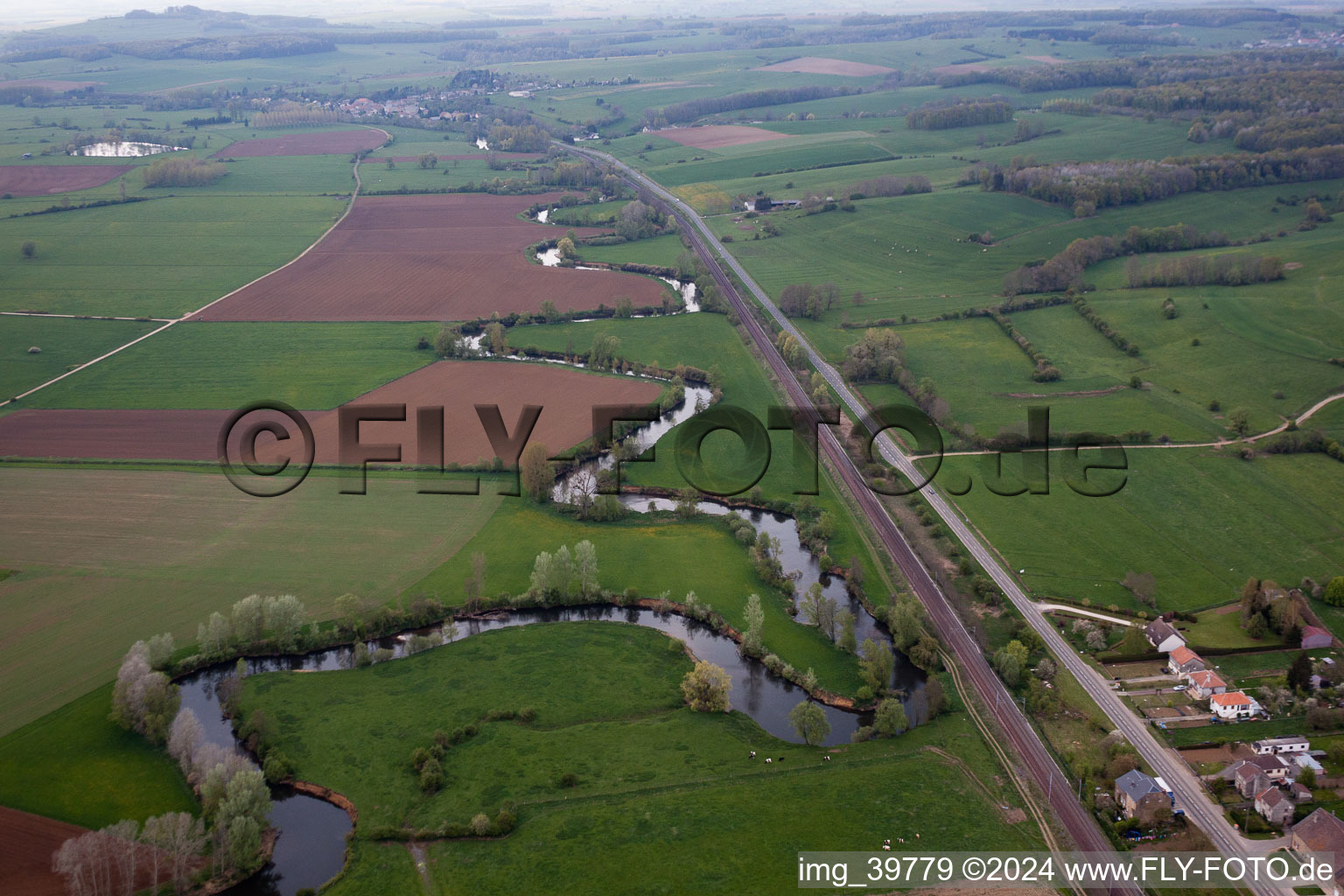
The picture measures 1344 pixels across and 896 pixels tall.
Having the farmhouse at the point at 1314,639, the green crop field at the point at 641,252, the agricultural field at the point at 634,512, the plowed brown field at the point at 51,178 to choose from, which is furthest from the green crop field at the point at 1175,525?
the plowed brown field at the point at 51,178

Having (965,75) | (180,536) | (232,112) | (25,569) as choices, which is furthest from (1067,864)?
(232,112)

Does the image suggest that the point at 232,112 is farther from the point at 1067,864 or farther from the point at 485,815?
the point at 1067,864

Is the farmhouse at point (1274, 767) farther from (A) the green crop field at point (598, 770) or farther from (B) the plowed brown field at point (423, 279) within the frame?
(B) the plowed brown field at point (423, 279)

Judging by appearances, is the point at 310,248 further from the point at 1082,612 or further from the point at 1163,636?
the point at 1163,636

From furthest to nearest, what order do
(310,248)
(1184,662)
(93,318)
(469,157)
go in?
(469,157) < (310,248) < (93,318) < (1184,662)

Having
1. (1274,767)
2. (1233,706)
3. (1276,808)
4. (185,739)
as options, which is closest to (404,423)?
(185,739)

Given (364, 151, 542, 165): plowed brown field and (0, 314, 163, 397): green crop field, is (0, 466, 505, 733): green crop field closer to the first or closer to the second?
(0, 314, 163, 397): green crop field

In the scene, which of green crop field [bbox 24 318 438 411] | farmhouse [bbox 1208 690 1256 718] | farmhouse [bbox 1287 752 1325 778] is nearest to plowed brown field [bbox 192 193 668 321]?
green crop field [bbox 24 318 438 411]
